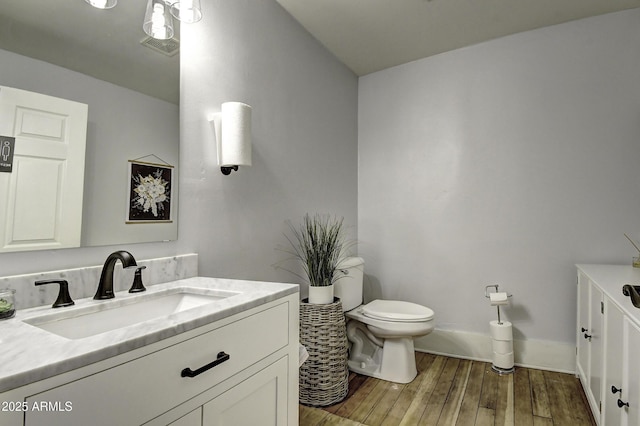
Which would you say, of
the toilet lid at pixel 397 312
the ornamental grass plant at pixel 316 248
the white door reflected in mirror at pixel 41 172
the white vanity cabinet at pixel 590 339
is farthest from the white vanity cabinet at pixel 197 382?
the white vanity cabinet at pixel 590 339

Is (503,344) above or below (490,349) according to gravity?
above

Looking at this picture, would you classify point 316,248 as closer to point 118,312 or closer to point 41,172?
point 118,312

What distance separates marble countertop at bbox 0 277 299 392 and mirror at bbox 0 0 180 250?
34cm

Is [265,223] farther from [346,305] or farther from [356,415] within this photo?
[356,415]

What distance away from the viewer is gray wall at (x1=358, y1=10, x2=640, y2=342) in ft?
7.75

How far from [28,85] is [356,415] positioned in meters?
2.06

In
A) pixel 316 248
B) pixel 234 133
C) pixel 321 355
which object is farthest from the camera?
pixel 316 248

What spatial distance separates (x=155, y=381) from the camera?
78 centimetres

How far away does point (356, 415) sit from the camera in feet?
6.34

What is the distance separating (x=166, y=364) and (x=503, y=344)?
2.37m

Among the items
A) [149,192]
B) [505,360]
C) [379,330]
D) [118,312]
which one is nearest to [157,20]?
[149,192]

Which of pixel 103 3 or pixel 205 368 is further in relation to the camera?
pixel 103 3

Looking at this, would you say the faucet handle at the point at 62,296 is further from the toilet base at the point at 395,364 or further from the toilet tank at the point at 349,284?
the toilet base at the point at 395,364

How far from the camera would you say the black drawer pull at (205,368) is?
2.77 feet
